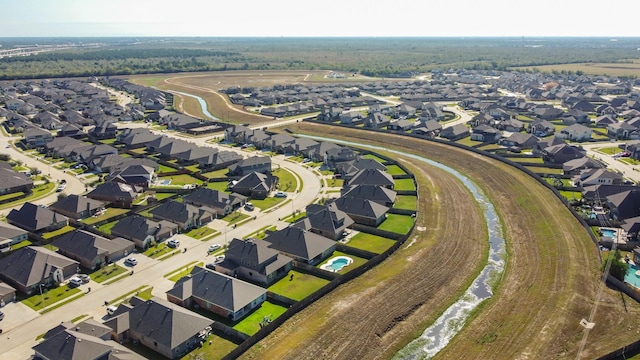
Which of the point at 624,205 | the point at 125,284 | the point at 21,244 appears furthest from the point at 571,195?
the point at 21,244

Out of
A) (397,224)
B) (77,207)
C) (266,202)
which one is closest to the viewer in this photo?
(397,224)

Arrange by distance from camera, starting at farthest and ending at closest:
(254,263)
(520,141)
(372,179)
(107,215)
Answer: (520,141)
(372,179)
(107,215)
(254,263)

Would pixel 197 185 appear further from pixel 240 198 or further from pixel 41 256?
pixel 41 256

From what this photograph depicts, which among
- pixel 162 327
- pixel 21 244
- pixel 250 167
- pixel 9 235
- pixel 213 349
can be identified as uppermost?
pixel 250 167

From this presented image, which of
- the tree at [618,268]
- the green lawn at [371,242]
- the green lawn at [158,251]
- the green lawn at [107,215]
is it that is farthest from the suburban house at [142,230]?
the tree at [618,268]

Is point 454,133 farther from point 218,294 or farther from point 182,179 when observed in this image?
point 218,294

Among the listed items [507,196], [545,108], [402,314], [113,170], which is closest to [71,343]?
[402,314]

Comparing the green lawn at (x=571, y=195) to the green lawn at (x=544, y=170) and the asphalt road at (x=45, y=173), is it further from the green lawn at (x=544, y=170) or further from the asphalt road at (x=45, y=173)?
the asphalt road at (x=45, y=173)
